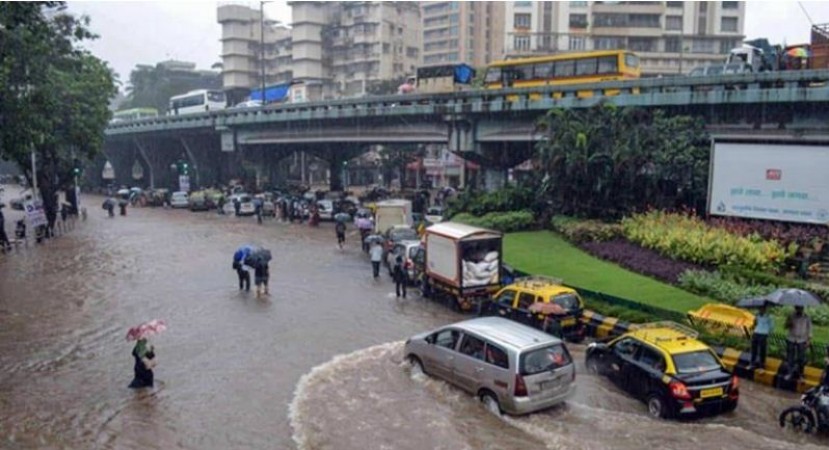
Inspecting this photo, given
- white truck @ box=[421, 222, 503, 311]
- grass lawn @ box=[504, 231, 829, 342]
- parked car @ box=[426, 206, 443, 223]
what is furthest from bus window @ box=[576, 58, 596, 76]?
white truck @ box=[421, 222, 503, 311]

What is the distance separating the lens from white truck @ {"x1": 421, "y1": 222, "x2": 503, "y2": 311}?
20.2 metres

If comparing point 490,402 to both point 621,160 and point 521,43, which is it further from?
point 521,43

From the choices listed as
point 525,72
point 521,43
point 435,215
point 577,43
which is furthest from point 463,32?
point 435,215

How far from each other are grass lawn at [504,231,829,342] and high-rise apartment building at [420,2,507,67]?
72778 millimetres

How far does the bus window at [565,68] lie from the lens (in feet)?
136

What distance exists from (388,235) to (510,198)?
6828 mm

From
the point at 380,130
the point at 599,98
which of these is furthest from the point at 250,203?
the point at 599,98

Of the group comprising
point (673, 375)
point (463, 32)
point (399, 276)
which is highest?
point (463, 32)

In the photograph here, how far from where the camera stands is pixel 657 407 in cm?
1234

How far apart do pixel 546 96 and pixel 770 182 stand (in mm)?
16601

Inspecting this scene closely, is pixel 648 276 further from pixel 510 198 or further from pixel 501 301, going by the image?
pixel 510 198

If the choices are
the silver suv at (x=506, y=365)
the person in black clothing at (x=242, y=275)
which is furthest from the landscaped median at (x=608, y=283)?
the person in black clothing at (x=242, y=275)

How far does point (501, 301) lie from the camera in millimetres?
17969

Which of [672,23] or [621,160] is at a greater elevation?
[672,23]
